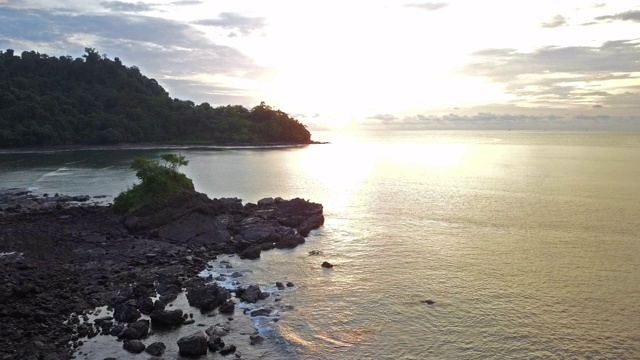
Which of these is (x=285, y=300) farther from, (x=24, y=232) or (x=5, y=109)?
(x=5, y=109)

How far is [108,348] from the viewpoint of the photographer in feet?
77.2

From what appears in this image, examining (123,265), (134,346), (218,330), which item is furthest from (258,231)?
(134,346)

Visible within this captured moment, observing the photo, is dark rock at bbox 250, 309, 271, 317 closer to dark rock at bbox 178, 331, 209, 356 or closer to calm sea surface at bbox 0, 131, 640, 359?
calm sea surface at bbox 0, 131, 640, 359

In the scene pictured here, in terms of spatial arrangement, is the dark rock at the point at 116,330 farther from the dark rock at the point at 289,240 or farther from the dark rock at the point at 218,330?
the dark rock at the point at 289,240

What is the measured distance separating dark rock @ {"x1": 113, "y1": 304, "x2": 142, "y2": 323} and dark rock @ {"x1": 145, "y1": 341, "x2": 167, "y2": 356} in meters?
3.52

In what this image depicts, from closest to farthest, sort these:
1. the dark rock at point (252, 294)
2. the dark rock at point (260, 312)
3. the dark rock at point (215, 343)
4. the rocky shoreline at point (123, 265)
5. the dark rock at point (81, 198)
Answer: the dark rock at point (215, 343) → the rocky shoreline at point (123, 265) → the dark rock at point (260, 312) → the dark rock at point (252, 294) → the dark rock at point (81, 198)

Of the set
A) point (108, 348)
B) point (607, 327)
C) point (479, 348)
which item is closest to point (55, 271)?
point (108, 348)

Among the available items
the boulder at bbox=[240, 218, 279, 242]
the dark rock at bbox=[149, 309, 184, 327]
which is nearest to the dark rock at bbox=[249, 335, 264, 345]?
the dark rock at bbox=[149, 309, 184, 327]

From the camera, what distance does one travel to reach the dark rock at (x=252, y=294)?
30344 mm

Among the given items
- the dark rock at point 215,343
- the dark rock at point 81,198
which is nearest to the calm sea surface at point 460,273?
the dark rock at point 215,343

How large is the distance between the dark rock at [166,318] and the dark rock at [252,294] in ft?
15.7

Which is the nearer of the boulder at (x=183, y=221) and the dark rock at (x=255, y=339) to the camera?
the dark rock at (x=255, y=339)

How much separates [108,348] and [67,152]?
143045 mm

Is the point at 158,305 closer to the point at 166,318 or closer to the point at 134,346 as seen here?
the point at 166,318
